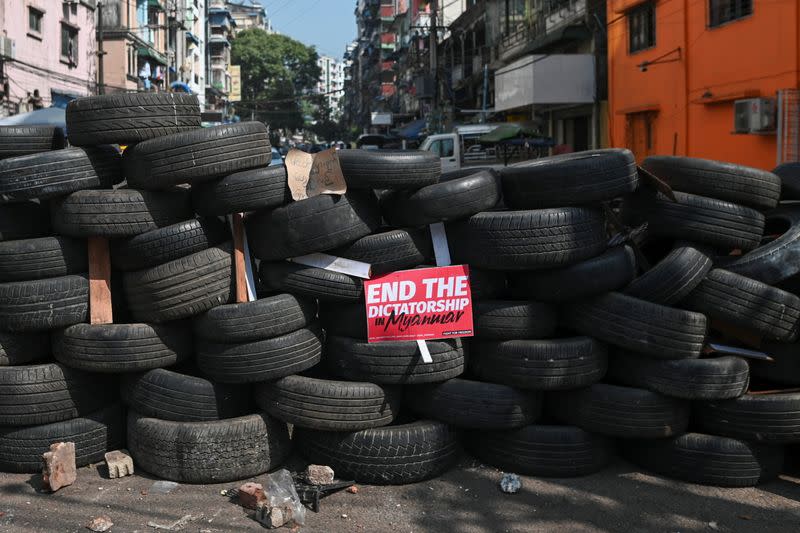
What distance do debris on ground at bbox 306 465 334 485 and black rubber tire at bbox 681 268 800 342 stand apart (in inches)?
96.4

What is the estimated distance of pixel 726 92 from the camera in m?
17.8

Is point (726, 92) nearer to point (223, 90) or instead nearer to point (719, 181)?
point (719, 181)

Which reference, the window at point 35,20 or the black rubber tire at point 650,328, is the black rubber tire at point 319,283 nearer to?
the black rubber tire at point 650,328

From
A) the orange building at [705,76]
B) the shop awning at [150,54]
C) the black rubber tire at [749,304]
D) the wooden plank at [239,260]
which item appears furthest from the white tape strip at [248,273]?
the shop awning at [150,54]

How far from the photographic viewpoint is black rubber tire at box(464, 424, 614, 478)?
452 cm

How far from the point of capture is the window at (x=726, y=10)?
16987 mm

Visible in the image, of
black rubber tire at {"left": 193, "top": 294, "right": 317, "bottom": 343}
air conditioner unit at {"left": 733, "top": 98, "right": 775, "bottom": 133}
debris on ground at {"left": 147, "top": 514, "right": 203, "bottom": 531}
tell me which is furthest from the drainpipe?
debris on ground at {"left": 147, "top": 514, "right": 203, "bottom": 531}

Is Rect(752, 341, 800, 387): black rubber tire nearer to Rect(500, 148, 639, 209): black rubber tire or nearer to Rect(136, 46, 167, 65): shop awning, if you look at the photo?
Rect(500, 148, 639, 209): black rubber tire

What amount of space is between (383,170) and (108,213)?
66.5 inches

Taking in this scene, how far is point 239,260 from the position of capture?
4.77 metres

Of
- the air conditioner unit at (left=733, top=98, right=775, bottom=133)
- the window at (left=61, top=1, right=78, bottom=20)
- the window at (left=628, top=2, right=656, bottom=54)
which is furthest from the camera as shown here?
the window at (left=61, top=1, right=78, bottom=20)

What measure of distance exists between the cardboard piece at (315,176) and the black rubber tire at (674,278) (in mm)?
1925

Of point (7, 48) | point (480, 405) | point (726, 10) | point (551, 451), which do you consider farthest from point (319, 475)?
Answer: point (7, 48)

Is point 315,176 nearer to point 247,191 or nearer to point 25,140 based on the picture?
Answer: point 247,191
